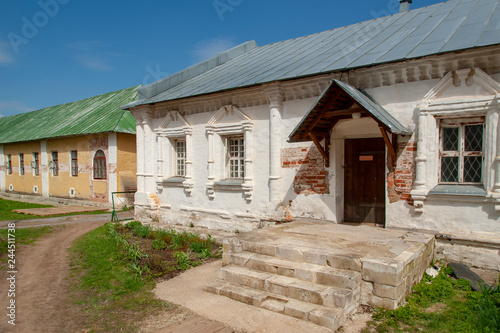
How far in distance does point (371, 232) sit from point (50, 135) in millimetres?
18353

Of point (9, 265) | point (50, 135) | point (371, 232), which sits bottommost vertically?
point (9, 265)

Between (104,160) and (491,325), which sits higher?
(104,160)

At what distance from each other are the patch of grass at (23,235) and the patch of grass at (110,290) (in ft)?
5.02

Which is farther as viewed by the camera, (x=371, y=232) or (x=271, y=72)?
(x=271, y=72)

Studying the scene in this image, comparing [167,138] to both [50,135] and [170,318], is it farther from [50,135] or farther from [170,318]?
[50,135]

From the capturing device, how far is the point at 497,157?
19.0 ft

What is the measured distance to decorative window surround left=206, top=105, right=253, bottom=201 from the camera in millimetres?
8914

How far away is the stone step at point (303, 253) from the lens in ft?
16.1

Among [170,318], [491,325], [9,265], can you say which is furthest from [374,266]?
[9,265]

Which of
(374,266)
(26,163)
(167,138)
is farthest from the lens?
(26,163)

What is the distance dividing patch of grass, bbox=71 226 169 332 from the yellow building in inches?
340

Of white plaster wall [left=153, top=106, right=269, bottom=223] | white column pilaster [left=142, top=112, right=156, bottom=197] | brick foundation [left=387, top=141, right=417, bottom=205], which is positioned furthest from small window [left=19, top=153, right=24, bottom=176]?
brick foundation [left=387, top=141, right=417, bottom=205]

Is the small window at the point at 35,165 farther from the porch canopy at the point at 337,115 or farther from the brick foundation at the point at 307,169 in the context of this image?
the porch canopy at the point at 337,115

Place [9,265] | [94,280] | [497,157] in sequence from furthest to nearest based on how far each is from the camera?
[9,265] → [94,280] → [497,157]
